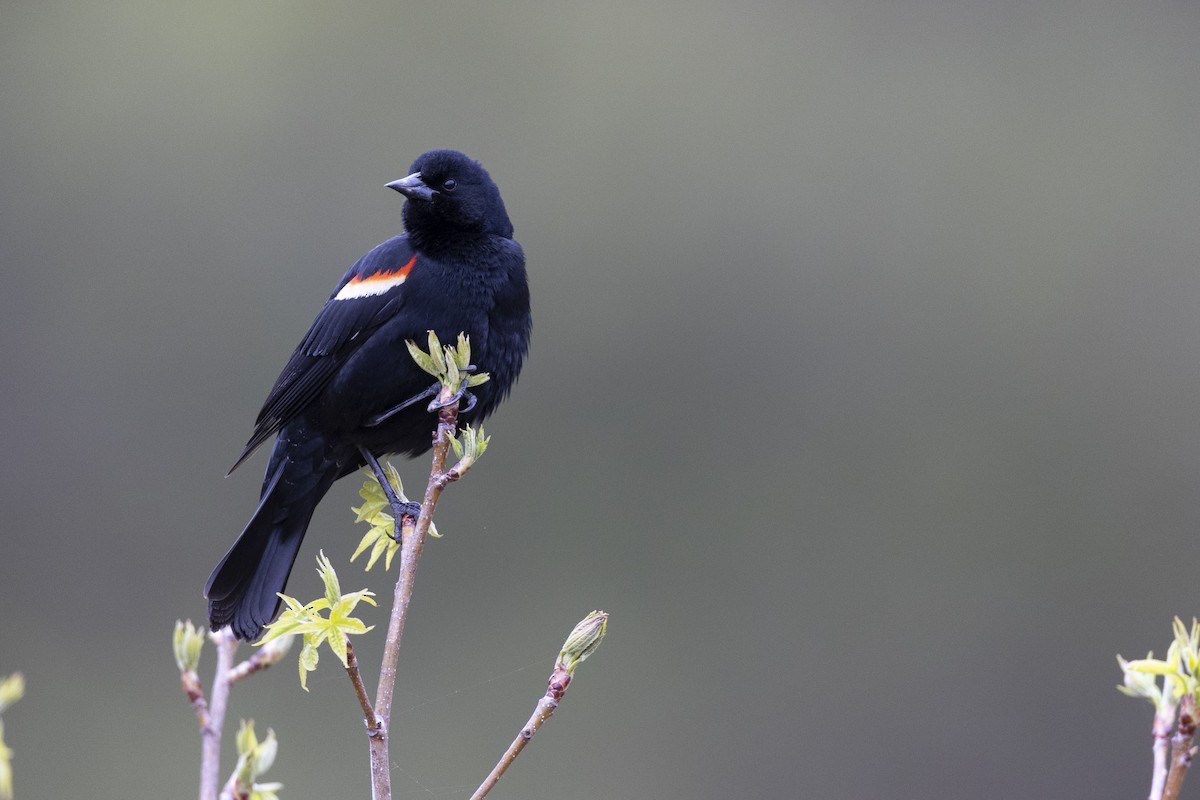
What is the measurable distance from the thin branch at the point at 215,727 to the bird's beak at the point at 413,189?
5.89 ft

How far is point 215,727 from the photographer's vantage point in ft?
6.68

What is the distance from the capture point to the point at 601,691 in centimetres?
1178

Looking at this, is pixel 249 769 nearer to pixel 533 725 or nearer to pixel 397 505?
pixel 533 725

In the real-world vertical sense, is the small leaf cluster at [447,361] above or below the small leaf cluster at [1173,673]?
above

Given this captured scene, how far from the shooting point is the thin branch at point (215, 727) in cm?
187

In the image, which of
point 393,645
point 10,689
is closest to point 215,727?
point 393,645

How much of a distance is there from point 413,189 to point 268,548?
1.02 meters

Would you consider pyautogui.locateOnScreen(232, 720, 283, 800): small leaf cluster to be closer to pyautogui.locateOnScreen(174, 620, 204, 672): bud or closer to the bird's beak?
pyautogui.locateOnScreen(174, 620, 204, 672): bud

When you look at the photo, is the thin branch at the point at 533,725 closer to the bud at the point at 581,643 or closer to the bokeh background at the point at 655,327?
the bud at the point at 581,643

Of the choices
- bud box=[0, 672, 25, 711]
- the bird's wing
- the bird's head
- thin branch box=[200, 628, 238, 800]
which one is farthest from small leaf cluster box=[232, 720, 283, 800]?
the bird's head

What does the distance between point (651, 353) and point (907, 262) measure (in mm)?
2943

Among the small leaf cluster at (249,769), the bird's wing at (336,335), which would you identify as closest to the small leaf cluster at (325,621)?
the small leaf cluster at (249,769)

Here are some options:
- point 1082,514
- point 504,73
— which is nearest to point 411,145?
point 504,73

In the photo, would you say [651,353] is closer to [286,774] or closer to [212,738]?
[286,774]
